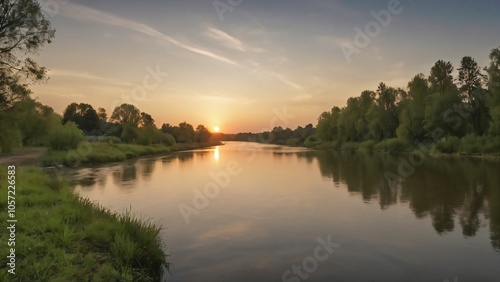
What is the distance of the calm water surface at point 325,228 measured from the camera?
10.9 meters

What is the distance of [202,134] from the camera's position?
184m

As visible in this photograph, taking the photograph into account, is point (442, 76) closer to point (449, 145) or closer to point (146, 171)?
point (449, 145)

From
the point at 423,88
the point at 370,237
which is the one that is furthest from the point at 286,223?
the point at 423,88

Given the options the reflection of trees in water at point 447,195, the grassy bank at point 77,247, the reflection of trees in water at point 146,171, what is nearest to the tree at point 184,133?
the reflection of trees in water at point 146,171

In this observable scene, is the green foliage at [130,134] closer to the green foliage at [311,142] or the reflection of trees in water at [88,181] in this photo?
the reflection of trees in water at [88,181]

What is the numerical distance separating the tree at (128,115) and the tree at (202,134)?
57541mm

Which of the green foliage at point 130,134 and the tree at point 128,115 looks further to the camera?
the tree at point 128,115

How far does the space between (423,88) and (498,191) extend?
54739 mm

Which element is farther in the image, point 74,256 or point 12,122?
point 12,122

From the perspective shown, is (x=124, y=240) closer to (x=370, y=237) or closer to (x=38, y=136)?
(x=370, y=237)

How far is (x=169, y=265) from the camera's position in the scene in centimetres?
1112

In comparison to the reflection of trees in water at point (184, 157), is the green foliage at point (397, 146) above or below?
above

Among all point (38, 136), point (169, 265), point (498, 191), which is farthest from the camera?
point (38, 136)

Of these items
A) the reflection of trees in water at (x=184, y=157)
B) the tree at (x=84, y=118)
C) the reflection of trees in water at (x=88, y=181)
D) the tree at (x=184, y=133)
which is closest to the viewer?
the reflection of trees in water at (x=88, y=181)
